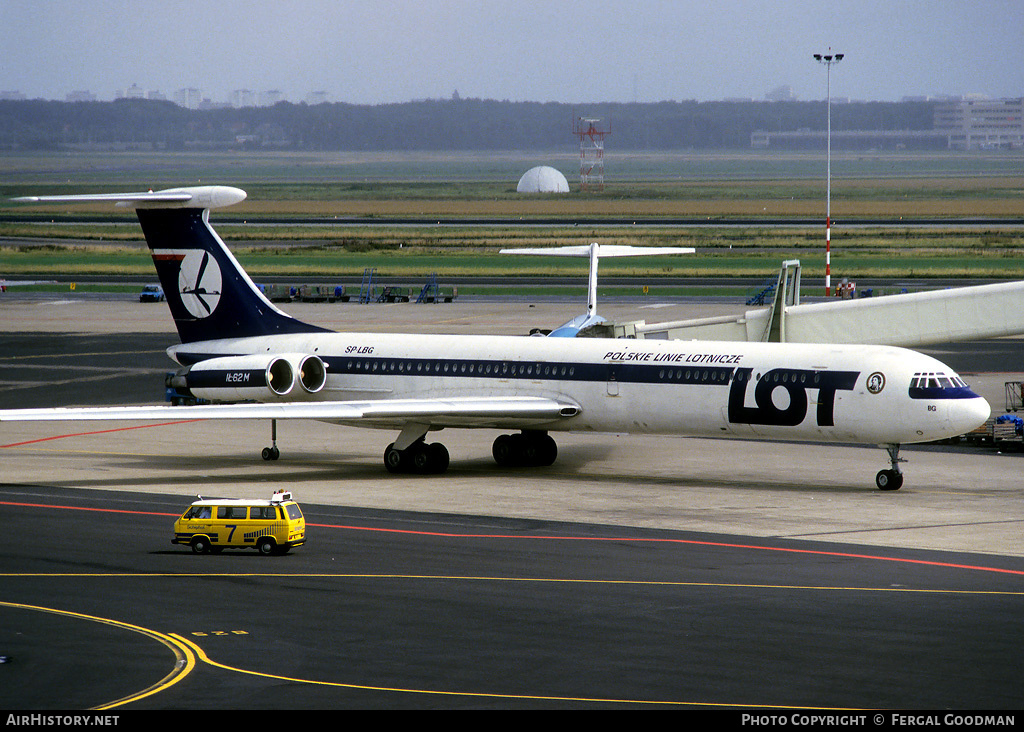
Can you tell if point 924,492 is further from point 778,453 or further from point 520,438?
point 520,438

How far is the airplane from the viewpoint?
3278 cm

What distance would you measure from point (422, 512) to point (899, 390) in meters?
11.4

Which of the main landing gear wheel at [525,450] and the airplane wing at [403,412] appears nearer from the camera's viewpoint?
the airplane wing at [403,412]

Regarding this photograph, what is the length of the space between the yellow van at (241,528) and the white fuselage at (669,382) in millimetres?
11325

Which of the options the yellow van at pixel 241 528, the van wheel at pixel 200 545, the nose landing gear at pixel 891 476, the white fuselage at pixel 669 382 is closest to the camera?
the yellow van at pixel 241 528

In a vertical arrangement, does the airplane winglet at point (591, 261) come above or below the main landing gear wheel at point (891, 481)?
above

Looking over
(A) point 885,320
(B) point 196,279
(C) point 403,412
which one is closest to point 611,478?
(C) point 403,412

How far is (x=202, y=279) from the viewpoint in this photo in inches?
1577

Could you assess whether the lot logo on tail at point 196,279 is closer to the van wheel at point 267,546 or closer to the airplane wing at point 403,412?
the airplane wing at point 403,412

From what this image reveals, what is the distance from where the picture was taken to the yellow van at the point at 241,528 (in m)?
26.0

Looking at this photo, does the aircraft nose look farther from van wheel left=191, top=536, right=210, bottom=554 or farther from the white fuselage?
van wheel left=191, top=536, right=210, bottom=554

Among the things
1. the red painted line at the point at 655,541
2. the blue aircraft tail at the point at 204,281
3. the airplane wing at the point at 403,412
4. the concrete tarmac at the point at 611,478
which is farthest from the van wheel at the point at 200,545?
the blue aircraft tail at the point at 204,281

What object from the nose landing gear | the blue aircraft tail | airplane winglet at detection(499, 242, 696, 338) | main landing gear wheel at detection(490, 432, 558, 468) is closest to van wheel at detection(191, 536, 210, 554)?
main landing gear wheel at detection(490, 432, 558, 468)

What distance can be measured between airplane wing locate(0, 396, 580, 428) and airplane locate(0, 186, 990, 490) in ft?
0.17
